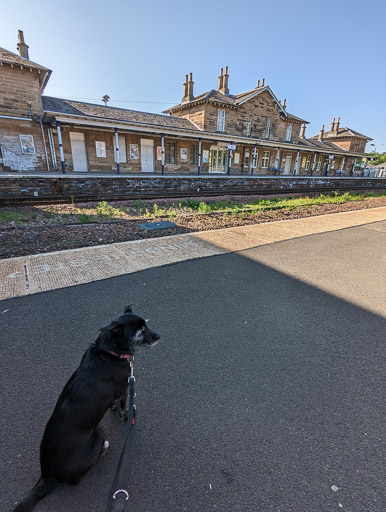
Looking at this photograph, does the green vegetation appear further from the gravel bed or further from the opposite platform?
the opposite platform

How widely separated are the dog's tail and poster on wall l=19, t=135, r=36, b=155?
22.7 meters

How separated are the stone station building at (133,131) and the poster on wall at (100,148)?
0.08 m

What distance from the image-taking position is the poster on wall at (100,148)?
2080cm

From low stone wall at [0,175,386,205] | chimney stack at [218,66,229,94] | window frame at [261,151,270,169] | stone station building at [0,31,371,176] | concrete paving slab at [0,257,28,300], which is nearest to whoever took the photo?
concrete paving slab at [0,257,28,300]

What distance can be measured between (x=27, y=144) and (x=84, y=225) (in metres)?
16.4

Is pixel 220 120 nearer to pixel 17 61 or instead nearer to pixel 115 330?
pixel 17 61

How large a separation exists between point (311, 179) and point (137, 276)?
81.6 feet

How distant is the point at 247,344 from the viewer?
2.76 m

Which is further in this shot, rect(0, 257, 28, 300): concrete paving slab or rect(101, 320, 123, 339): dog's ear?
rect(0, 257, 28, 300): concrete paving slab

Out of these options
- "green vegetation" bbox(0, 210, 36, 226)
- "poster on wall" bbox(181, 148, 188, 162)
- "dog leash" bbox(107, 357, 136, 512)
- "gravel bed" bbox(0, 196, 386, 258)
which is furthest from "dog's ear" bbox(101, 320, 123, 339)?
"poster on wall" bbox(181, 148, 188, 162)

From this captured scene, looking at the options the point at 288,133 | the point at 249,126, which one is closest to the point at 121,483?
the point at 249,126

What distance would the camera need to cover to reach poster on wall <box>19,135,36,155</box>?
18.5 metres

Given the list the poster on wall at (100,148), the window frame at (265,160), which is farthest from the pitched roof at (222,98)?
the poster on wall at (100,148)

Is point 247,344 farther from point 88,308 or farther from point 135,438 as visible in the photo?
point 88,308
